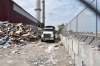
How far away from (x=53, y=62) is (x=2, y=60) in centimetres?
489

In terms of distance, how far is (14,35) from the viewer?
38531 mm

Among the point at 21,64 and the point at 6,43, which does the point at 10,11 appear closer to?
the point at 6,43

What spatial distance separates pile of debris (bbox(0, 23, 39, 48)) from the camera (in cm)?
3344

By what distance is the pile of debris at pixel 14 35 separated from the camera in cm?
3344

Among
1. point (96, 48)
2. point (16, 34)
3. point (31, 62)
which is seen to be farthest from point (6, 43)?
point (96, 48)

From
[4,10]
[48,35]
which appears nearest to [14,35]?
[48,35]

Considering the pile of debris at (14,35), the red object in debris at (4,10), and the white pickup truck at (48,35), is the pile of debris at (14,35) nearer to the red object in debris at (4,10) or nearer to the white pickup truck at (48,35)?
the white pickup truck at (48,35)

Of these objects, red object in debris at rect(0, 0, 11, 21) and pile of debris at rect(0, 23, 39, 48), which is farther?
red object in debris at rect(0, 0, 11, 21)

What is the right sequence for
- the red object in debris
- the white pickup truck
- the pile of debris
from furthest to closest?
the red object in debris < the white pickup truck < the pile of debris

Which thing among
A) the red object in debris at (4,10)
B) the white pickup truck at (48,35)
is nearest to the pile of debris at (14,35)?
the white pickup truck at (48,35)

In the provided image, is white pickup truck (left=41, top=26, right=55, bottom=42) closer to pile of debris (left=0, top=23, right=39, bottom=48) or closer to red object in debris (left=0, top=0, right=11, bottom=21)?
pile of debris (left=0, top=23, right=39, bottom=48)

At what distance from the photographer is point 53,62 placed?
68.3 feet

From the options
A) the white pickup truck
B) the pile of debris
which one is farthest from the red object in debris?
the white pickup truck

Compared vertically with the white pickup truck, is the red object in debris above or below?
above
